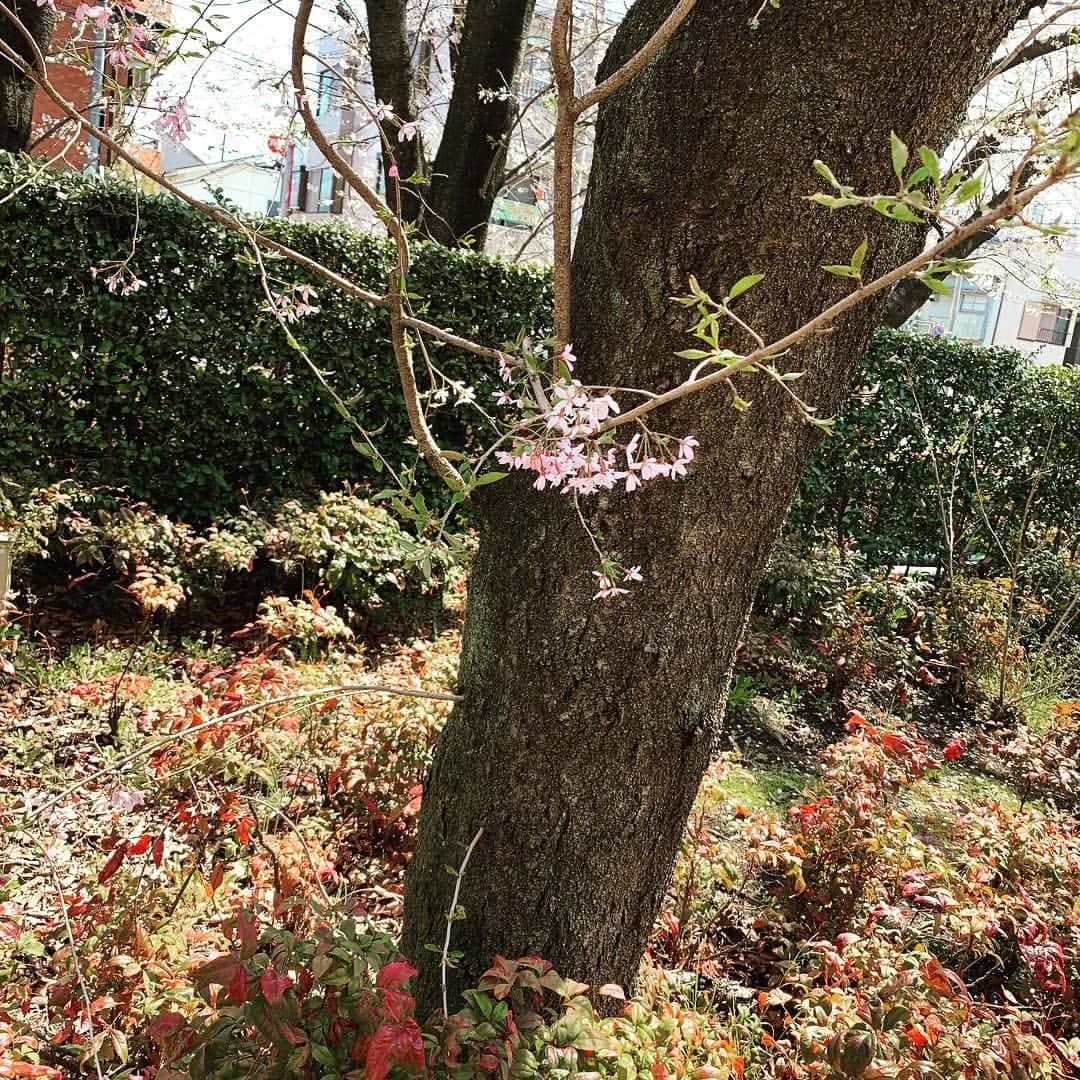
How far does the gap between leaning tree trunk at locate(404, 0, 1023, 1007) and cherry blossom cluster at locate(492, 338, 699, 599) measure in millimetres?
53

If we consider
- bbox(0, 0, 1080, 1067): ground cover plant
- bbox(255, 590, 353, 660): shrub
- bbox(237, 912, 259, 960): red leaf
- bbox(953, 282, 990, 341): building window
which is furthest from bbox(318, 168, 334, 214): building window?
bbox(237, 912, 259, 960): red leaf

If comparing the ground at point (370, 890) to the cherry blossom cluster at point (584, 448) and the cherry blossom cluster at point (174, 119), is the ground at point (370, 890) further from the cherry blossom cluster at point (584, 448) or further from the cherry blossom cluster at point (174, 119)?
the cherry blossom cluster at point (174, 119)

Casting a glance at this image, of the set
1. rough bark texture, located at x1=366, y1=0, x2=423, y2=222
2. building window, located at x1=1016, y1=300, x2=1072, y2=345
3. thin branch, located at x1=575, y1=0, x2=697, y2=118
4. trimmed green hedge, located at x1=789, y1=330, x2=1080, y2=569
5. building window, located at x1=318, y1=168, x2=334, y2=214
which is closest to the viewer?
thin branch, located at x1=575, y1=0, x2=697, y2=118

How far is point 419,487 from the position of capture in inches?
228

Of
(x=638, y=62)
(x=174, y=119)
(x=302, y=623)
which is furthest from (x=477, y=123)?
(x=638, y=62)

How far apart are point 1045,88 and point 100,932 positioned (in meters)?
9.24

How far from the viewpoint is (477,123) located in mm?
6613

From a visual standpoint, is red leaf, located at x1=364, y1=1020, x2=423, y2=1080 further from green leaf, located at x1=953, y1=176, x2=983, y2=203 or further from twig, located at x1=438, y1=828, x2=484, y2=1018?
green leaf, located at x1=953, y1=176, x2=983, y2=203

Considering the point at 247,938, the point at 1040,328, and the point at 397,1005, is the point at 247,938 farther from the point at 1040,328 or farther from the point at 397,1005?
the point at 1040,328

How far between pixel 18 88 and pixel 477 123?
287 cm

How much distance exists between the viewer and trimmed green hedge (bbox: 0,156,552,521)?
4.83 metres

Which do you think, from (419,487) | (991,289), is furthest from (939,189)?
(991,289)

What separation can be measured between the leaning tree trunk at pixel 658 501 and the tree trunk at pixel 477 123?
4.95m

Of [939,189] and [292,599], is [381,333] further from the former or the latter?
[939,189]
